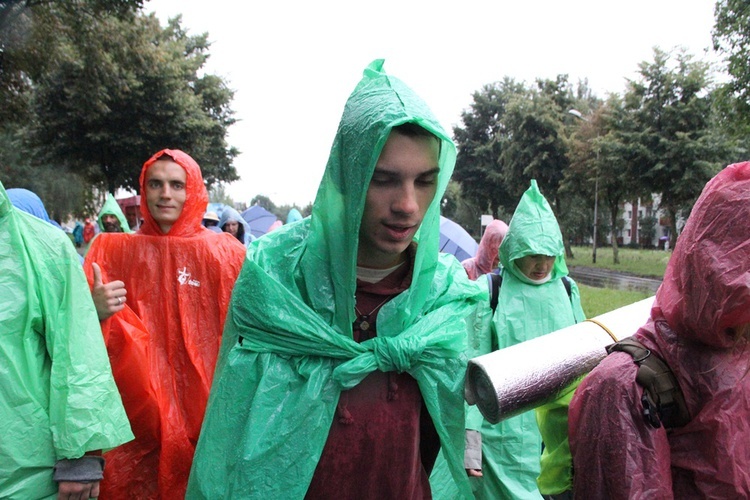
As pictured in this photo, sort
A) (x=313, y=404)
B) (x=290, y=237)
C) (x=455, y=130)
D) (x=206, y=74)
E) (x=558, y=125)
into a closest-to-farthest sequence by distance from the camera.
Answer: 1. (x=313, y=404)
2. (x=290, y=237)
3. (x=206, y=74)
4. (x=558, y=125)
5. (x=455, y=130)

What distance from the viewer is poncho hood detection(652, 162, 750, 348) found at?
5.02 feet

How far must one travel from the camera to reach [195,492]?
1.74 m

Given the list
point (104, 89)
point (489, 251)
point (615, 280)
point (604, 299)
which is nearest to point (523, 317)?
point (489, 251)

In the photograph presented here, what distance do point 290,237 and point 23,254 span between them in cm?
108

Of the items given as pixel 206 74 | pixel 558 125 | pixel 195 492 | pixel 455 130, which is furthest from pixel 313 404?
pixel 455 130

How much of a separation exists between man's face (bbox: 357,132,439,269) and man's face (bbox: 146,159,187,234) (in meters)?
2.37

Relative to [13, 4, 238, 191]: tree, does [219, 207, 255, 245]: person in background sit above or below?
below

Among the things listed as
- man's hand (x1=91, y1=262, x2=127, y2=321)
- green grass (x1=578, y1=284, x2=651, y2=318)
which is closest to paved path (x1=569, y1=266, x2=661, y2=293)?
green grass (x1=578, y1=284, x2=651, y2=318)

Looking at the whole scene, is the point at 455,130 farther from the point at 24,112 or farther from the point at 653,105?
the point at 24,112

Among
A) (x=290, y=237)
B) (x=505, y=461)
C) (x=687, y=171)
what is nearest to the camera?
(x=290, y=237)

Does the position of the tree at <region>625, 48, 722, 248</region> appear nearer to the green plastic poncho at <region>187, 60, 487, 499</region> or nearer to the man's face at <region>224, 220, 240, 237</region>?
the man's face at <region>224, 220, 240, 237</region>

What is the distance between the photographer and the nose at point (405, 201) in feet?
5.38

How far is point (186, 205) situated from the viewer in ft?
12.7

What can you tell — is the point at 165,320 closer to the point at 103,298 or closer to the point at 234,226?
the point at 103,298
